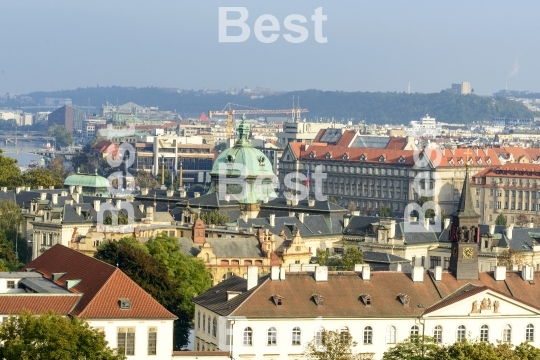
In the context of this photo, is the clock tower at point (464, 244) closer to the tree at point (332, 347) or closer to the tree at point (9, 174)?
the tree at point (332, 347)

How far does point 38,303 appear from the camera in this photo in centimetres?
7975

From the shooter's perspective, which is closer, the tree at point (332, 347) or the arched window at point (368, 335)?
the tree at point (332, 347)

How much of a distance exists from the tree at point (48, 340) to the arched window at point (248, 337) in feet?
37.4

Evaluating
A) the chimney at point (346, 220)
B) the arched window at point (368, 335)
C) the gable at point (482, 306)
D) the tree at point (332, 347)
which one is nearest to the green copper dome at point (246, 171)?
the chimney at point (346, 220)

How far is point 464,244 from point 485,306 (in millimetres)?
5807

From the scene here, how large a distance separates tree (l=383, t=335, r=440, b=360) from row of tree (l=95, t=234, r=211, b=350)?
47.0 feet

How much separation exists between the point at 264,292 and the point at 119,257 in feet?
58.8

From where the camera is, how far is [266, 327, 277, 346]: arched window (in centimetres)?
8319

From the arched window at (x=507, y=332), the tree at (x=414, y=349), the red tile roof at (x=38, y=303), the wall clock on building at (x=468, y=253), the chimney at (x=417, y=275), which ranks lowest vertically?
the arched window at (x=507, y=332)

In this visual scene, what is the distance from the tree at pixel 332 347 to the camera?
252ft

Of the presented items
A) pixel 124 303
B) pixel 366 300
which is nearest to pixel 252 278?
pixel 366 300

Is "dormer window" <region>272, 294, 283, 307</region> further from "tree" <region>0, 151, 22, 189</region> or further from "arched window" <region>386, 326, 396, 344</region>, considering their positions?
"tree" <region>0, 151, 22, 189</region>

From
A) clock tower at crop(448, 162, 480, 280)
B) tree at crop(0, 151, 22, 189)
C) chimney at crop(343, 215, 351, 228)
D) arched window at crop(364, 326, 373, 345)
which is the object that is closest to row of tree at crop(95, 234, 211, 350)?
arched window at crop(364, 326, 373, 345)

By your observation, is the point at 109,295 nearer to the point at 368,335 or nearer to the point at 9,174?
the point at 368,335
